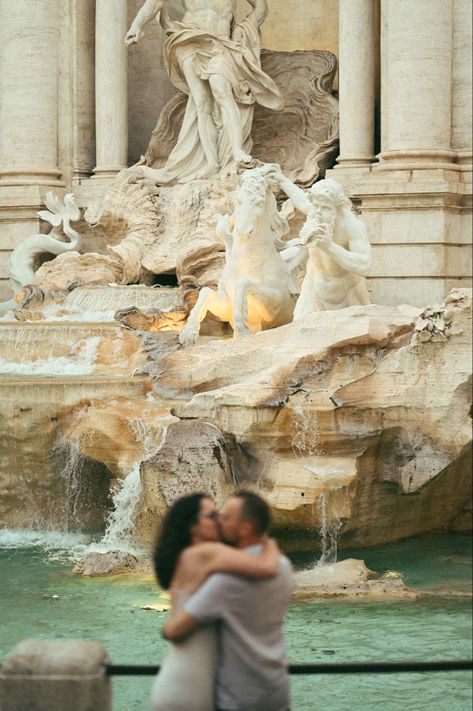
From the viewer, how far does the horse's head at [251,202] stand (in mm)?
12750

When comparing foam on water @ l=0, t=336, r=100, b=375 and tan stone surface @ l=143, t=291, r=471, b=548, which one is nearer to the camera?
tan stone surface @ l=143, t=291, r=471, b=548

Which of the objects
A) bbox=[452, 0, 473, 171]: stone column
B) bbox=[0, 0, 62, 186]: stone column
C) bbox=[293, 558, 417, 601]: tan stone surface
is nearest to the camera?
bbox=[293, 558, 417, 601]: tan stone surface

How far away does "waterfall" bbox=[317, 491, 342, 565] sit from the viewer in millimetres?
9984

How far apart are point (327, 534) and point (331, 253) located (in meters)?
2.75

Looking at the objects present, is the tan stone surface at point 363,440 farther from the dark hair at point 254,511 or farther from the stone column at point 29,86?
the stone column at point 29,86

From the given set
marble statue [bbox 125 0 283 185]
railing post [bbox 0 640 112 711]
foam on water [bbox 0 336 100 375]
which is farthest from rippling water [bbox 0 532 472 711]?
marble statue [bbox 125 0 283 185]

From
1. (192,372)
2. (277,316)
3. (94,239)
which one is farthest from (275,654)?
(94,239)

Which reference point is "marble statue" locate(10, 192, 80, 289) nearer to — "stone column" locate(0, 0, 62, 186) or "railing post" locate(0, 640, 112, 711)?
"stone column" locate(0, 0, 62, 186)

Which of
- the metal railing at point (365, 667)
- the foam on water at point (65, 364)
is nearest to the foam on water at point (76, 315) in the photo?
the foam on water at point (65, 364)

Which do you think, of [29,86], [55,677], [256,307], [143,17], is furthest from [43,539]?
[29,86]

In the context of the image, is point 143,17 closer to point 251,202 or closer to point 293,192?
point 293,192

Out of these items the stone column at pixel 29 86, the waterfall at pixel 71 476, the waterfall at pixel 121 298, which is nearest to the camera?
the waterfall at pixel 71 476

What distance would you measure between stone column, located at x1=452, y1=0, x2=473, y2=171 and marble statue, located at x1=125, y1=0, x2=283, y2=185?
2.13 metres

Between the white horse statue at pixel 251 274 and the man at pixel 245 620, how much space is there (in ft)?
26.7
